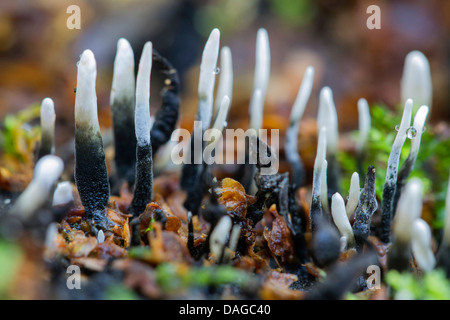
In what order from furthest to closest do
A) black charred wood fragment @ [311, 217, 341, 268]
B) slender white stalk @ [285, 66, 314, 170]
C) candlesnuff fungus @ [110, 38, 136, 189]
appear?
slender white stalk @ [285, 66, 314, 170] → candlesnuff fungus @ [110, 38, 136, 189] → black charred wood fragment @ [311, 217, 341, 268]

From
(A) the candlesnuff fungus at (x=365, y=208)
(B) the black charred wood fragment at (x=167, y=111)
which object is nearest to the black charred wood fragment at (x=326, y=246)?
(A) the candlesnuff fungus at (x=365, y=208)

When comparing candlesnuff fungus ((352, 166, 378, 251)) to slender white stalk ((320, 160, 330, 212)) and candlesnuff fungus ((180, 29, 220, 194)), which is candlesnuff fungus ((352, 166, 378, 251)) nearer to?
slender white stalk ((320, 160, 330, 212))

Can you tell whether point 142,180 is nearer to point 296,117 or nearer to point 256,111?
point 256,111

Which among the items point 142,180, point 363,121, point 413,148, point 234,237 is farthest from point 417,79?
point 142,180

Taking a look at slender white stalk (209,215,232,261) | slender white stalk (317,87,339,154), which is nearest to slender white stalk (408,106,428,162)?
slender white stalk (317,87,339,154)

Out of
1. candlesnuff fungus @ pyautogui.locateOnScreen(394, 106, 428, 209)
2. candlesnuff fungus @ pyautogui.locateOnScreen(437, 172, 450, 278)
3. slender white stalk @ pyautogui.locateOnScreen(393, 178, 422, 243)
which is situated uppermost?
candlesnuff fungus @ pyautogui.locateOnScreen(394, 106, 428, 209)

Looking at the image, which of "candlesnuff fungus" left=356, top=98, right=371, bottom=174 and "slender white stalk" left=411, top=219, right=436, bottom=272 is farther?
"candlesnuff fungus" left=356, top=98, right=371, bottom=174

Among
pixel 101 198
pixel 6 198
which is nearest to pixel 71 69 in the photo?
pixel 6 198
